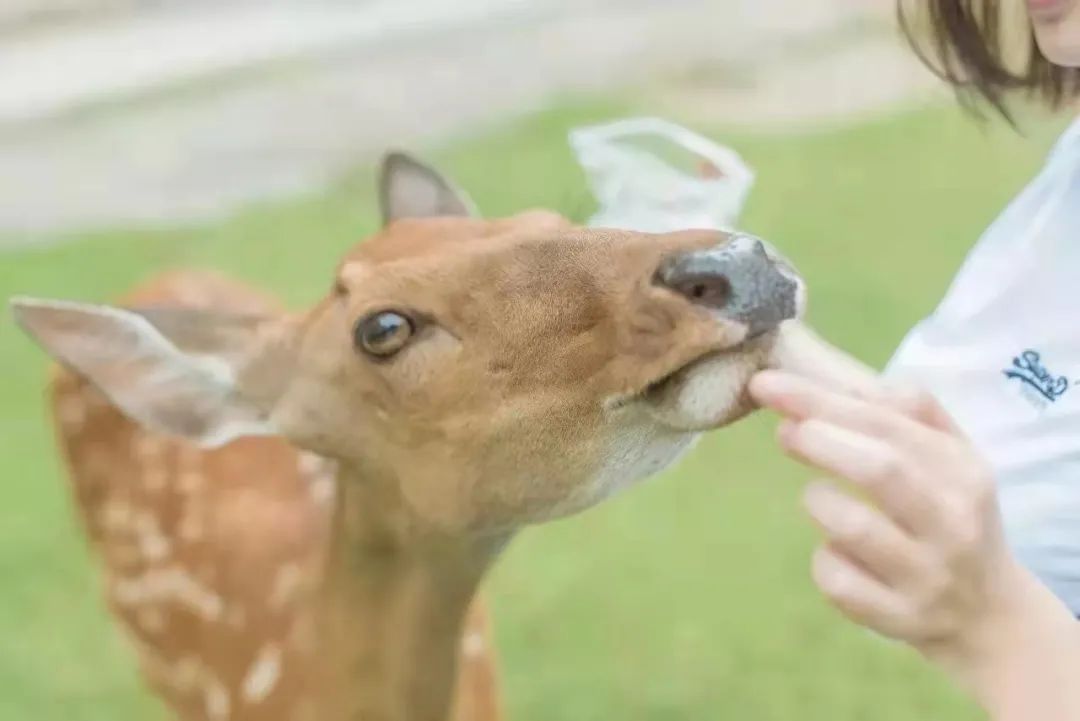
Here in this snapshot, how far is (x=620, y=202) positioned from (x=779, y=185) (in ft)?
6.00

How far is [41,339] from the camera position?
1.14m

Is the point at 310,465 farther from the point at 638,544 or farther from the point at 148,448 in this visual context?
the point at 638,544

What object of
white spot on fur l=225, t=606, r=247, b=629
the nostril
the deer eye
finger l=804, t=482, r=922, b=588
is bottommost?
white spot on fur l=225, t=606, r=247, b=629

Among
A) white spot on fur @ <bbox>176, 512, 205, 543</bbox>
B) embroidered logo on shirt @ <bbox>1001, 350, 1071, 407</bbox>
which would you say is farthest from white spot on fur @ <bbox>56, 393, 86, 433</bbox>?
embroidered logo on shirt @ <bbox>1001, 350, 1071, 407</bbox>

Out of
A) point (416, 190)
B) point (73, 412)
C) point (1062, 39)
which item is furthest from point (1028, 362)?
point (73, 412)

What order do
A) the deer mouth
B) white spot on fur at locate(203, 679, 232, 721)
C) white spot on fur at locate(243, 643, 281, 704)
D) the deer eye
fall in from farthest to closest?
white spot on fur at locate(203, 679, 232, 721)
white spot on fur at locate(243, 643, 281, 704)
the deer eye
the deer mouth

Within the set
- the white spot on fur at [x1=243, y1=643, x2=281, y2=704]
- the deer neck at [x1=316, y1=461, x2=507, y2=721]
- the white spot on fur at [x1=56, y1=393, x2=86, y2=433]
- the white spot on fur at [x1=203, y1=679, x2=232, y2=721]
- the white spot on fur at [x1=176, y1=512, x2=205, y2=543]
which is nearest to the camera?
the deer neck at [x1=316, y1=461, x2=507, y2=721]

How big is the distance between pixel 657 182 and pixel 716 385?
421 mm

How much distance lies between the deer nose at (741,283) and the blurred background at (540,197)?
55 cm

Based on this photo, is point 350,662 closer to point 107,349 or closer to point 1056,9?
point 107,349

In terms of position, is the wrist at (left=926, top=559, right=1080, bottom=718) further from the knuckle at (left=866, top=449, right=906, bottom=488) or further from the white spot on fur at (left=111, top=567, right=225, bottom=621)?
the white spot on fur at (left=111, top=567, right=225, bottom=621)

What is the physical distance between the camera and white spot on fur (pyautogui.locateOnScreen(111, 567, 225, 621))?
5.21 feet

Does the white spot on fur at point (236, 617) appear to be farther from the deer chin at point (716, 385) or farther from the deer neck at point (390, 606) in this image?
the deer chin at point (716, 385)

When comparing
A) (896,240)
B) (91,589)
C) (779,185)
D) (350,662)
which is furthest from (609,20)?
(350,662)
